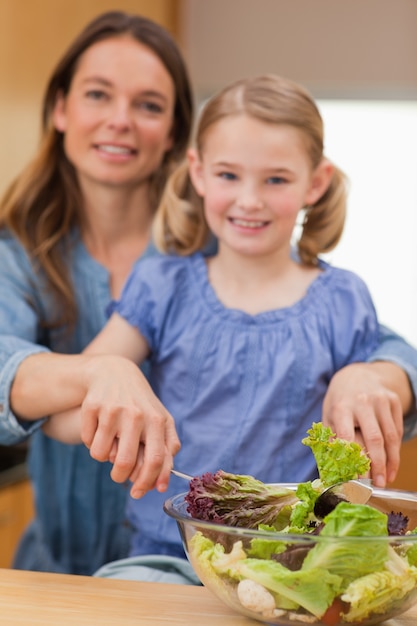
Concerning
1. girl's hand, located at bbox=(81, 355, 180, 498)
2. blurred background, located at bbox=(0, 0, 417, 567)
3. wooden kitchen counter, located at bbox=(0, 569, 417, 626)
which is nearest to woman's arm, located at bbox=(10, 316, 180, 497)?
girl's hand, located at bbox=(81, 355, 180, 498)

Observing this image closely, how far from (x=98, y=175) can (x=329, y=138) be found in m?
2.99

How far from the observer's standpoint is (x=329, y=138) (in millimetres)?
4883

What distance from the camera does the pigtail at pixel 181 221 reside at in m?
1.84

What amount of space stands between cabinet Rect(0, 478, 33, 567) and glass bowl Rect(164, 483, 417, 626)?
8.00 feet

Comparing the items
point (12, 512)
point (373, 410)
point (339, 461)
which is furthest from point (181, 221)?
point (12, 512)

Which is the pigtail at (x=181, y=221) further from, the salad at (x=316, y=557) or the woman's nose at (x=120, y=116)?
the salad at (x=316, y=557)

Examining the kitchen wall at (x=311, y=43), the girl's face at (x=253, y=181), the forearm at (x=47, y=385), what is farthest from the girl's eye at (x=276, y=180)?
the kitchen wall at (x=311, y=43)

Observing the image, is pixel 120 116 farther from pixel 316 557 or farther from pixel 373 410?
pixel 316 557

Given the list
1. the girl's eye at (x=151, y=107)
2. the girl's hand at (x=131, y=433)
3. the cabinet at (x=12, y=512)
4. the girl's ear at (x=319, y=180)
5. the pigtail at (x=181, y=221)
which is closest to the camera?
the girl's hand at (x=131, y=433)

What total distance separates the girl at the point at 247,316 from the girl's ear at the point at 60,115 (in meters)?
0.53

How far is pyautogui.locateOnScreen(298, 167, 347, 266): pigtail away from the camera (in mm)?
1826

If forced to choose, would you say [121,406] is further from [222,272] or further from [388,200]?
[388,200]

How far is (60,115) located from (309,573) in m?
1.45

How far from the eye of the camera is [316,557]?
3.16 feet
